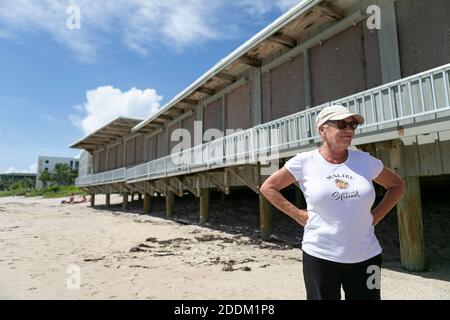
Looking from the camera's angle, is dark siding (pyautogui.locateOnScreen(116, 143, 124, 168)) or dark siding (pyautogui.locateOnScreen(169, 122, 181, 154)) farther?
dark siding (pyautogui.locateOnScreen(116, 143, 124, 168))


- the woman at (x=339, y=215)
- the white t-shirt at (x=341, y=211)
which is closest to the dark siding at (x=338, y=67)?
the woman at (x=339, y=215)

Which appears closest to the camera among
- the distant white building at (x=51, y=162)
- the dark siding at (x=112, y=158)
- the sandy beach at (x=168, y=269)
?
the sandy beach at (x=168, y=269)

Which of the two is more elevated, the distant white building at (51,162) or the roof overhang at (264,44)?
the distant white building at (51,162)

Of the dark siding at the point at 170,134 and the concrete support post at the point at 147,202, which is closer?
the dark siding at the point at 170,134

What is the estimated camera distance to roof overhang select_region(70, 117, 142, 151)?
79.2 feet

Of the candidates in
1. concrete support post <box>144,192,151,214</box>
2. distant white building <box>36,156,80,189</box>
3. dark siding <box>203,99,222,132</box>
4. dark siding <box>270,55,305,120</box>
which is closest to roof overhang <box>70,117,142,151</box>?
concrete support post <box>144,192,151,214</box>

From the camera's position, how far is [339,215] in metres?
2.02

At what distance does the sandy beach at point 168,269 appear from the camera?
5078 mm

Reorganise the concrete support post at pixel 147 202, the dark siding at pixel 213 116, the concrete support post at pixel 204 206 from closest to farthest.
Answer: the concrete support post at pixel 204 206 → the dark siding at pixel 213 116 → the concrete support post at pixel 147 202

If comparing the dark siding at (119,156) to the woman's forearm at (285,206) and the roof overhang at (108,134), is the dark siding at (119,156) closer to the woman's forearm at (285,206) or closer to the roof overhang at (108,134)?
the roof overhang at (108,134)

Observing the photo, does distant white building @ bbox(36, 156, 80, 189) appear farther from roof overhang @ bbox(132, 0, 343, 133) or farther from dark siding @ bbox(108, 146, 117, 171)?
roof overhang @ bbox(132, 0, 343, 133)

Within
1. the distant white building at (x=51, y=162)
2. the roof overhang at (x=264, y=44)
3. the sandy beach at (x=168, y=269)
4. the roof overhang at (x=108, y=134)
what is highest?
the distant white building at (x=51, y=162)

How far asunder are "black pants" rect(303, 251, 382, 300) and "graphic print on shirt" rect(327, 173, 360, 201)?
1.32 feet

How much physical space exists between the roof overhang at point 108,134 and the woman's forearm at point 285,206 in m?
22.5
